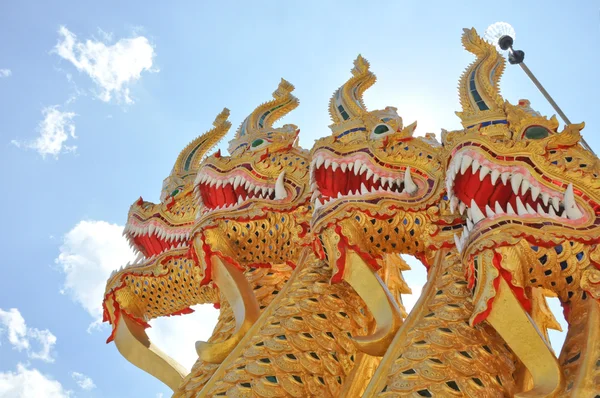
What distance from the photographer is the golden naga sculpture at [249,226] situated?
4.81 meters

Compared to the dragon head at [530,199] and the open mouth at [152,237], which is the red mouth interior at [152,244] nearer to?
the open mouth at [152,237]

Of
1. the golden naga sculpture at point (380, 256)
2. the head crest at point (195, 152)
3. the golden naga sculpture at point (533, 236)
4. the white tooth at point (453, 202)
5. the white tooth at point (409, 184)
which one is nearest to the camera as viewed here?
the golden naga sculpture at point (533, 236)

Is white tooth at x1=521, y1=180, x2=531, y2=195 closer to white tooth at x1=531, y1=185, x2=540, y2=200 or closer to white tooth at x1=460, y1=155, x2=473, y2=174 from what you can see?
white tooth at x1=531, y1=185, x2=540, y2=200

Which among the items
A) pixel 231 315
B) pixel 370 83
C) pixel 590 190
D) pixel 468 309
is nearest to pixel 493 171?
pixel 590 190

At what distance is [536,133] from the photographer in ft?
13.3

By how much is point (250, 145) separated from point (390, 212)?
78.6 inches

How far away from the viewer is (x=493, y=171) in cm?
376

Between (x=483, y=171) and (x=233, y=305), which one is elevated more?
(x=483, y=171)

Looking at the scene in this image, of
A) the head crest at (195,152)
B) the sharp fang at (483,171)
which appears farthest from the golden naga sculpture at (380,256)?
the head crest at (195,152)

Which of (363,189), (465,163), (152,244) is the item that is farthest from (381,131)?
(152,244)

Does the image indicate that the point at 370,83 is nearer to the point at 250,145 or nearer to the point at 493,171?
the point at 250,145

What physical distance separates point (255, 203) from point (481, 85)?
74.2 inches

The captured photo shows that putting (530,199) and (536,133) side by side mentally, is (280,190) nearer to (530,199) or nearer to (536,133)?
(536,133)

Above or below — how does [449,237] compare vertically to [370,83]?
below
